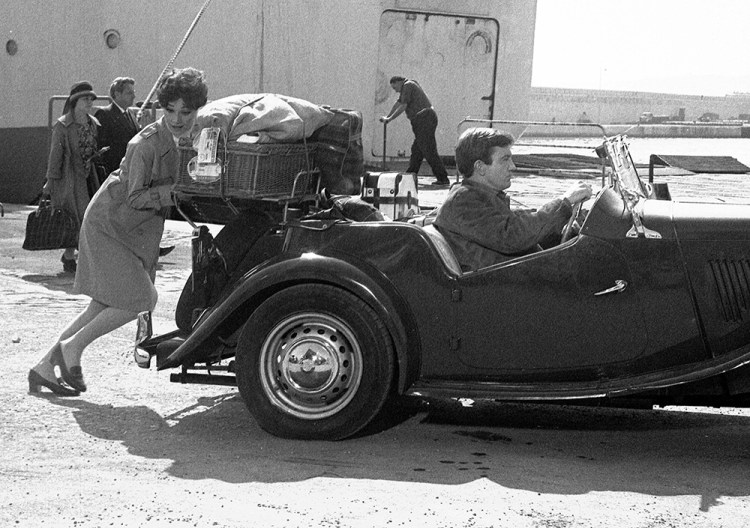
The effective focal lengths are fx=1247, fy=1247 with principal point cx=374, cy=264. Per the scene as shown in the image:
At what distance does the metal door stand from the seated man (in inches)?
676

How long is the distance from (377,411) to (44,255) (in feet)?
24.0

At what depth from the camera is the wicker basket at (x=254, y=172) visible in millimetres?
5766

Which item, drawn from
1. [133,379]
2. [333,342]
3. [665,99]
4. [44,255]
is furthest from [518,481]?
Answer: [665,99]

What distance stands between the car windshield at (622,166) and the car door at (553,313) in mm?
454

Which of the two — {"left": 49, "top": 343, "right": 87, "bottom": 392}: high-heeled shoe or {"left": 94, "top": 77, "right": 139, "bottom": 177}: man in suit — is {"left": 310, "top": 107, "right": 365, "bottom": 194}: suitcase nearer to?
{"left": 49, "top": 343, "right": 87, "bottom": 392}: high-heeled shoe

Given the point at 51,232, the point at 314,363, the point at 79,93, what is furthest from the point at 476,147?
the point at 79,93

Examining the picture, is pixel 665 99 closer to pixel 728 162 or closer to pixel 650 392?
pixel 728 162

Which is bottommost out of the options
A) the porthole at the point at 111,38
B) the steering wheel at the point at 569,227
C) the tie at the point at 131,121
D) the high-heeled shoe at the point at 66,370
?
the high-heeled shoe at the point at 66,370

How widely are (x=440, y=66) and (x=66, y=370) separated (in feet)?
59.1

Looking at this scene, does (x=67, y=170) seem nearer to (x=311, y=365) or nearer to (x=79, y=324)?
(x=79, y=324)

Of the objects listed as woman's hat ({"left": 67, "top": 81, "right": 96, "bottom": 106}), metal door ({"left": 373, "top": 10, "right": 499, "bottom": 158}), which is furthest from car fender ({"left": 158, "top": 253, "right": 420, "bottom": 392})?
metal door ({"left": 373, "top": 10, "right": 499, "bottom": 158})

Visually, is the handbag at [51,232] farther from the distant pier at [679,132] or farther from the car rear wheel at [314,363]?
the distant pier at [679,132]

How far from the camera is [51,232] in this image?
10852mm

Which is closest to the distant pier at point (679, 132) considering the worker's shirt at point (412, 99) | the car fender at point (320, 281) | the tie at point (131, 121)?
the worker's shirt at point (412, 99)
